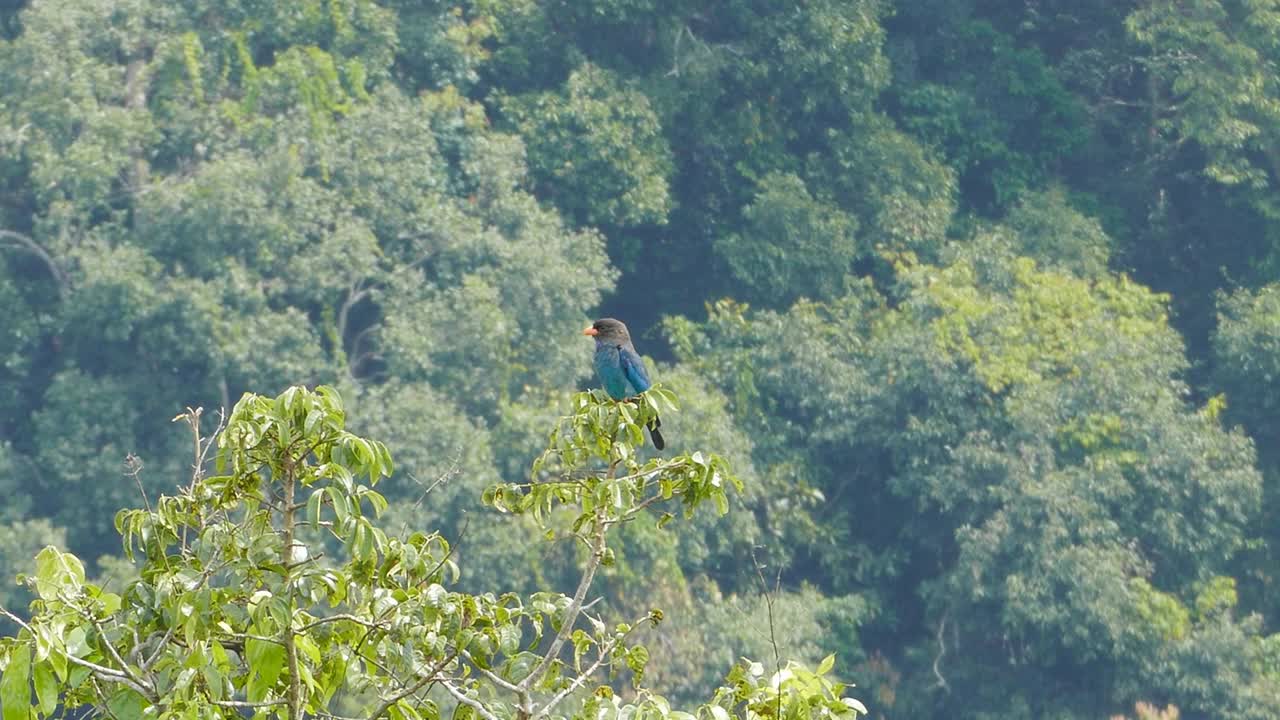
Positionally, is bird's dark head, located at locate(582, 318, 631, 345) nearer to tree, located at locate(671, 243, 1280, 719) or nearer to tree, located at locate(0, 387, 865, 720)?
tree, located at locate(0, 387, 865, 720)

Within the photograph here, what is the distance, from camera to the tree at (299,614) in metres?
4.55

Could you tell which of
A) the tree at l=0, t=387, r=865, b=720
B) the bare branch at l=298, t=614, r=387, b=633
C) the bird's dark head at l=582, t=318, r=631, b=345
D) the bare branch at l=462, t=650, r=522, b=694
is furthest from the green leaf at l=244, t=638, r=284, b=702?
the bird's dark head at l=582, t=318, r=631, b=345

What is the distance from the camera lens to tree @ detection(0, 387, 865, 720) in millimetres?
4551

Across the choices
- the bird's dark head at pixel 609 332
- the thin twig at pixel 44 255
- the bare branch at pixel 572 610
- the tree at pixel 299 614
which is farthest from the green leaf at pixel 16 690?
the thin twig at pixel 44 255

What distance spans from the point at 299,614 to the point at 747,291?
64.2ft

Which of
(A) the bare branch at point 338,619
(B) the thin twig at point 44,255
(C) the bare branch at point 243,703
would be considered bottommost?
(B) the thin twig at point 44,255

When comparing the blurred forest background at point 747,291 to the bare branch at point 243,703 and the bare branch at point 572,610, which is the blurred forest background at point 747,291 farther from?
the bare branch at point 243,703

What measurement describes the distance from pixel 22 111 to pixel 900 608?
375 inches

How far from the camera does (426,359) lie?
69.5ft

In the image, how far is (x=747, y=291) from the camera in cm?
2433

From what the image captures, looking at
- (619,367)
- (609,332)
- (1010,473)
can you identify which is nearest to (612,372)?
(619,367)

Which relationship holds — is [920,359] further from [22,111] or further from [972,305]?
[22,111]

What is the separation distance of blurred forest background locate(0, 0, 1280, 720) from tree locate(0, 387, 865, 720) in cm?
1422

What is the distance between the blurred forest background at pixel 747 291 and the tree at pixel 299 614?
46.6 ft
